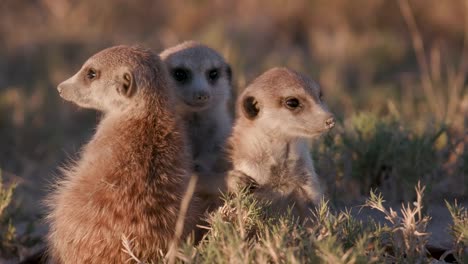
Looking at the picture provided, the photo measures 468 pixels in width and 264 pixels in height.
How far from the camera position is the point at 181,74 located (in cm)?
535

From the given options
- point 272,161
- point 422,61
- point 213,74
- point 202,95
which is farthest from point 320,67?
point 272,161

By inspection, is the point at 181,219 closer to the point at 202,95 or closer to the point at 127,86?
the point at 127,86

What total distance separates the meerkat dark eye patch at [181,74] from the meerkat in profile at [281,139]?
A: 940 millimetres

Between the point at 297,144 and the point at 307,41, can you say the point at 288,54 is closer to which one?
the point at 307,41

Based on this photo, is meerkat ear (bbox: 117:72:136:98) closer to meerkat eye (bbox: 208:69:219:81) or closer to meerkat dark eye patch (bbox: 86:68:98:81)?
meerkat dark eye patch (bbox: 86:68:98:81)

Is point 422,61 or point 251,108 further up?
point 251,108

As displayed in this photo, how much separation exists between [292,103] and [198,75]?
3.95 ft

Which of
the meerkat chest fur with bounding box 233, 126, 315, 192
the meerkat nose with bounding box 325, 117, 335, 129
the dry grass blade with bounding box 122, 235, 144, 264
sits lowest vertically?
the dry grass blade with bounding box 122, 235, 144, 264

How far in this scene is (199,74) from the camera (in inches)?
213

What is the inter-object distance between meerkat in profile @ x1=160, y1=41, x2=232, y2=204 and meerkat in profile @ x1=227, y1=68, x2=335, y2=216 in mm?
316

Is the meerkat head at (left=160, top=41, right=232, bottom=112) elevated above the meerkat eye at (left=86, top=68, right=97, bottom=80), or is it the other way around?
the meerkat eye at (left=86, top=68, right=97, bottom=80)

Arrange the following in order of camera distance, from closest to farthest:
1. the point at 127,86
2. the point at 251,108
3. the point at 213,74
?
the point at 127,86, the point at 251,108, the point at 213,74

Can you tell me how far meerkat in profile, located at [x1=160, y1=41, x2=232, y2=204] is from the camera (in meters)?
5.14

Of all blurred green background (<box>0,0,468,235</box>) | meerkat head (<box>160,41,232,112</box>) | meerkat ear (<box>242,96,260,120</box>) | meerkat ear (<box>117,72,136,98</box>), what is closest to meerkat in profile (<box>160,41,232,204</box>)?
meerkat head (<box>160,41,232,112</box>)
